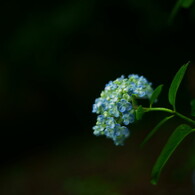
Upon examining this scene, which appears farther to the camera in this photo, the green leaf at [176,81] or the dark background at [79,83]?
the dark background at [79,83]

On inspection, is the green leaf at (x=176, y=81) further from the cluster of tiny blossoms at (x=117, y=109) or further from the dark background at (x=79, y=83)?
the dark background at (x=79, y=83)

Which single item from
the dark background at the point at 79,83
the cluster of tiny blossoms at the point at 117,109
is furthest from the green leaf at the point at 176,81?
the dark background at the point at 79,83

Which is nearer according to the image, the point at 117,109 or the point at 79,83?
the point at 117,109

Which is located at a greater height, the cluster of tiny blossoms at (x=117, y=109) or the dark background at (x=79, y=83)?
the dark background at (x=79, y=83)

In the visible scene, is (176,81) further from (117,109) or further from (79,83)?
(79,83)

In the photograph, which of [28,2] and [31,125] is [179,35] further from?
[31,125]

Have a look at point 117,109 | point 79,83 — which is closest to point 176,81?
point 117,109
